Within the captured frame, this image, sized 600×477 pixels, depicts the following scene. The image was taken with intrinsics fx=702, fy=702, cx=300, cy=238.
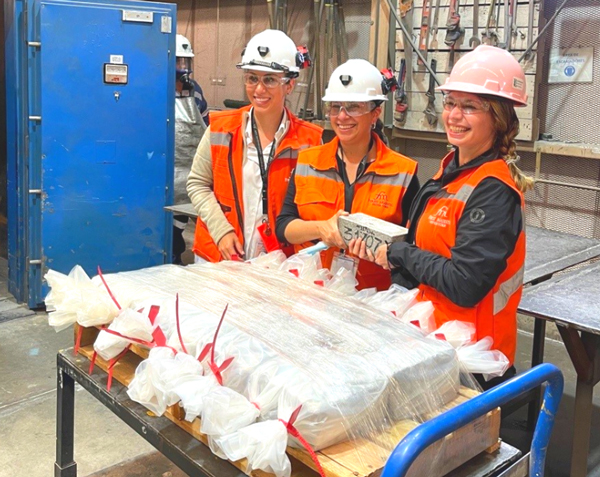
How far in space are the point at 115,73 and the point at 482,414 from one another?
3770 mm

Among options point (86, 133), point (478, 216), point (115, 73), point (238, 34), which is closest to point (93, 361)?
point (478, 216)

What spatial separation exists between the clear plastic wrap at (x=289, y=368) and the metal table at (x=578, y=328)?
2.18ft

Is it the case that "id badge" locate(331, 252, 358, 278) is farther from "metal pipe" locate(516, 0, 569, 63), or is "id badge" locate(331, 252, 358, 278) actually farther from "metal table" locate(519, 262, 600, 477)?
"metal pipe" locate(516, 0, 569, 63)

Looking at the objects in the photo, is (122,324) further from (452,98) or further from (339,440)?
(452,98)

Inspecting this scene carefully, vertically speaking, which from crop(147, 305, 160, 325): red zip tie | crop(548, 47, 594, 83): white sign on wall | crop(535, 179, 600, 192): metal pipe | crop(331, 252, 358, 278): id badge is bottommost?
crop(147, 305, 160, 325): red zip tie

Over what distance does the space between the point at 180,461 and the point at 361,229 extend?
869 mm

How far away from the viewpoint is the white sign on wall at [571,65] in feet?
13.4

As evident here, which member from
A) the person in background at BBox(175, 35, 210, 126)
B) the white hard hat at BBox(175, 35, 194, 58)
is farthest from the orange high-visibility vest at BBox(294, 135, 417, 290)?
the white hard hat at BBox(175, 35, 194, 58)

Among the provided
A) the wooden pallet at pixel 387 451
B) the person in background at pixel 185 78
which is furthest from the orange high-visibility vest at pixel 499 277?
the person in background at pixel 185 78

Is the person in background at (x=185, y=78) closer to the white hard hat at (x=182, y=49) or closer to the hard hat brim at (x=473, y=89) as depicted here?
the white hard hat at (x=182, y=49)

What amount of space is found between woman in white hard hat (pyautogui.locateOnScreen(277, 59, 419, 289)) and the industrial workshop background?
213cm

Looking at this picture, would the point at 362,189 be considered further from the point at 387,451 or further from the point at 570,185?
the point at 570,185

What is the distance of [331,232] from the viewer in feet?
7.26

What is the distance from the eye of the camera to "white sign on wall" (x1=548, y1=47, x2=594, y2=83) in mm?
4094
